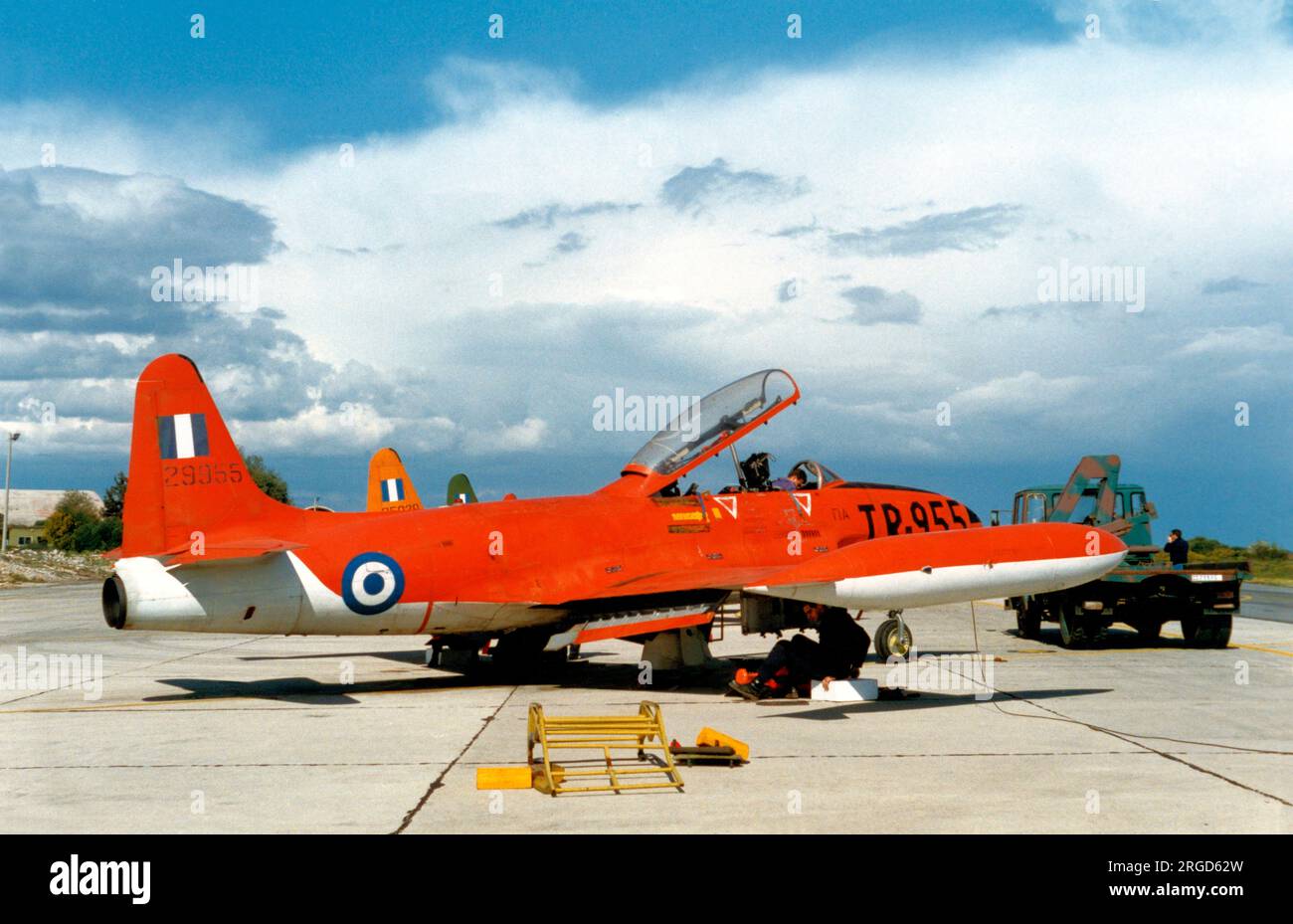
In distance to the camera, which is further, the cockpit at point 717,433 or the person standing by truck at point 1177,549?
the person standing by truck at point 1177,549

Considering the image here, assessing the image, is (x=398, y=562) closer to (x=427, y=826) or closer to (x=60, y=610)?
(x=427, y=826)

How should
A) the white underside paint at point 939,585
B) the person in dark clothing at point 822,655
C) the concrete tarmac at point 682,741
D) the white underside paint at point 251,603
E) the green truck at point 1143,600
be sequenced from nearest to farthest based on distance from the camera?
the concrete tarmac at point 682,741
the white underside paint at point 939,585
the white underside paint at point 251,603
the person in dark clothing at point 822,655
the green truck at point 1143,600

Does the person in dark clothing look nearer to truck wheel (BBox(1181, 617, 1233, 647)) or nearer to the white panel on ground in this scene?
the white panel on ground

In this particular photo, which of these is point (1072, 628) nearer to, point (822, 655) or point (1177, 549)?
point (1177, 549)

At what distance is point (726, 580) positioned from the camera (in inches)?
515

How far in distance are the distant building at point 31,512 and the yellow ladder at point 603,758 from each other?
418 feet

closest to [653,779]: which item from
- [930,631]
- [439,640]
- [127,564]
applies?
[127,564]

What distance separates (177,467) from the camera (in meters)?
13.1

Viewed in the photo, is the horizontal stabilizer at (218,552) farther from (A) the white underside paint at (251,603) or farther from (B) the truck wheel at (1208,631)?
(B) the truck wheel at (1208,631)

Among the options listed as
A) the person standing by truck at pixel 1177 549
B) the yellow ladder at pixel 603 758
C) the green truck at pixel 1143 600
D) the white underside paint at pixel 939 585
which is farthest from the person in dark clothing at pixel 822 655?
the person standing by truck at pixel 1177 549

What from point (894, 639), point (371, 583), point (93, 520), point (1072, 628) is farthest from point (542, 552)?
point (93, 520)

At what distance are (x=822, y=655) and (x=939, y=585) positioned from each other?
1.94m

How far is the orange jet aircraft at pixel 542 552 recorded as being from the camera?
1241 centimetres
